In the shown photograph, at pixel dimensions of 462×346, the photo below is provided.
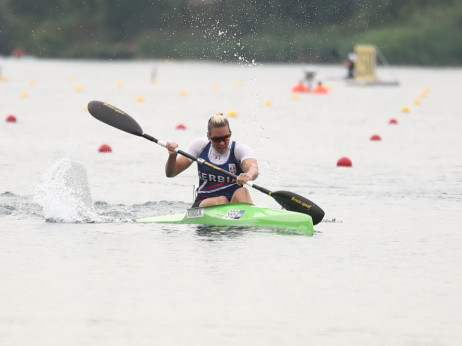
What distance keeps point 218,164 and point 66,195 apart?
5.37 ft

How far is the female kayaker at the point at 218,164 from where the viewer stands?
11.9 m

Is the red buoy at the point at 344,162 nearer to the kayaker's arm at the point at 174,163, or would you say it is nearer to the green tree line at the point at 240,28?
the kayaker's arm at the point at 174,163

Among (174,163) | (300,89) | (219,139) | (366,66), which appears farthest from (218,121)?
(366,66)

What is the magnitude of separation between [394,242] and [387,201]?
9.51ft

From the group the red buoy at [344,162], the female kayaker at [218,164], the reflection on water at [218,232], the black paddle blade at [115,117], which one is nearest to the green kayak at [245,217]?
the reflection on water at [218,232]

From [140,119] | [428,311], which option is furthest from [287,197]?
[140,119]

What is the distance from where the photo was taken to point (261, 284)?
892 centimetres

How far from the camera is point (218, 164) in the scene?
12.1m

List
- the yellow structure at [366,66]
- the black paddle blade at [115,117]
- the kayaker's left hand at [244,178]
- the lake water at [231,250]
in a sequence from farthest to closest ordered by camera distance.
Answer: the yellow structure at [366,66] → the black paddle blade at [115,117] → the kayaker's left hand at [244,178] → the lake water at [231,250]

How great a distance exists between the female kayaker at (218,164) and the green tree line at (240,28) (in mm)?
24887

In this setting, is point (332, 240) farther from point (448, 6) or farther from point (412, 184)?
point (448, 6)

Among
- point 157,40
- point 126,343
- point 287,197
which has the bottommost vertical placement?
point 126,343

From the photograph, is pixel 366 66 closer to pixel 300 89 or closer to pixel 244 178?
pixel 300 89

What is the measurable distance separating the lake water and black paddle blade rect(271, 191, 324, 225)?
18 centimetres
